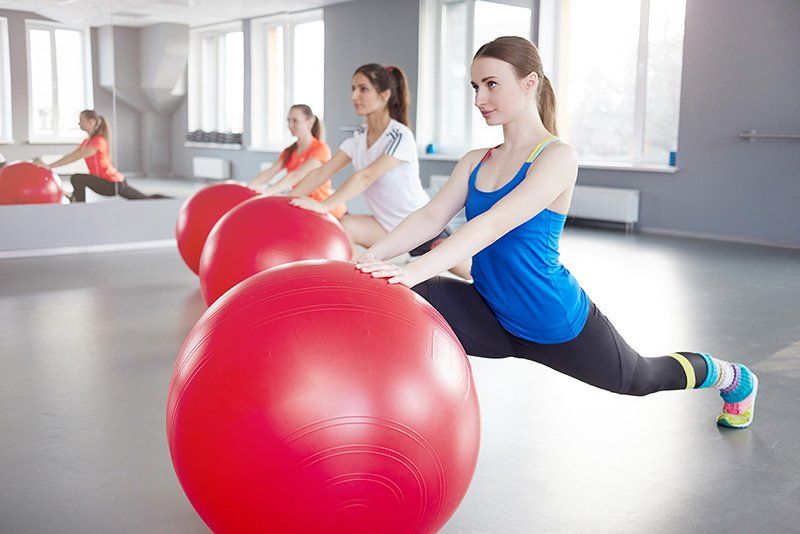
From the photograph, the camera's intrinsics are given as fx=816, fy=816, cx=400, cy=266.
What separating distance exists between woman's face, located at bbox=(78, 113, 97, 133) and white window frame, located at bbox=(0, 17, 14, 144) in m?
0.50

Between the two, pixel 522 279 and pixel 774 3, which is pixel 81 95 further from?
pixel 774 3

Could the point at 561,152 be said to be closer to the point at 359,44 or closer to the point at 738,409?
the point at 738,409

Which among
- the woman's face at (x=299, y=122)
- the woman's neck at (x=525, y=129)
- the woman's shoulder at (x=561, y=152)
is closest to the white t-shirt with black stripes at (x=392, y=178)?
the woman's face at (x=299, y=122)

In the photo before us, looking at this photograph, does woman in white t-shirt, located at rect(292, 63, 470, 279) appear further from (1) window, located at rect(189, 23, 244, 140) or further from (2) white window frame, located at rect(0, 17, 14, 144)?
(1) window, located at rect(189, 23, 244, 140)

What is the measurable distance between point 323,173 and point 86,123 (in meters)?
3.42

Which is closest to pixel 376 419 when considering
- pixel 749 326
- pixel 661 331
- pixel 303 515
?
pixel 303 515

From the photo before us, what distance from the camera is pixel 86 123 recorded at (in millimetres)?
6531

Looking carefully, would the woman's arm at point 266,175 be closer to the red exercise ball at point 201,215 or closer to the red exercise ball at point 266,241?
the red exercise ball at point 201,215

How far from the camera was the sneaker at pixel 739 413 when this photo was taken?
104 inches

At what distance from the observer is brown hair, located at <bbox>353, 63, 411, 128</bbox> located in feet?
12.4

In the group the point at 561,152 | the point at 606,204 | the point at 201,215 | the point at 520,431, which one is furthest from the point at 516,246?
the point at 606,204

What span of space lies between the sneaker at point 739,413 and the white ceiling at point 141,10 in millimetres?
5713

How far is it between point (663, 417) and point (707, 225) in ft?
18.0

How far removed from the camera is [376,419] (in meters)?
1.50
